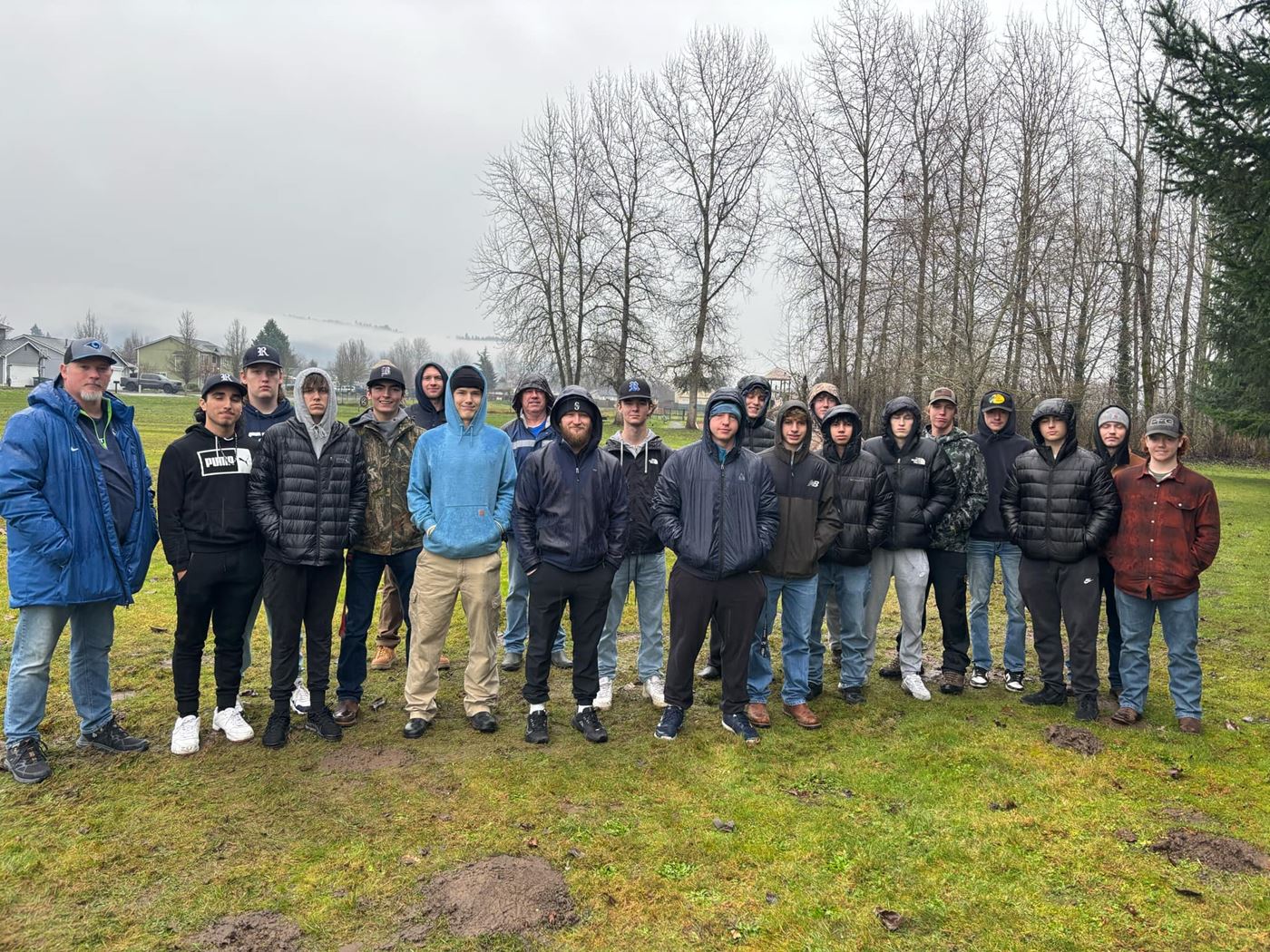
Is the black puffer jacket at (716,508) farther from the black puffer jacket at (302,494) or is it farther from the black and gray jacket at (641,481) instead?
the black puffer jacket at (302,494)

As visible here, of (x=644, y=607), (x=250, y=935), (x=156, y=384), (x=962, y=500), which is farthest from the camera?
(x=156, y=384)

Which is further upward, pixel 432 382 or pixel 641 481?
pixel 432 382

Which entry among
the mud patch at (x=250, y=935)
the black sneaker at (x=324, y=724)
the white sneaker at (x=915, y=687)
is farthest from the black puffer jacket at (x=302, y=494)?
the white sneaker at (x=915, y=687)

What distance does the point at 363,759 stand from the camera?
455 centimetres

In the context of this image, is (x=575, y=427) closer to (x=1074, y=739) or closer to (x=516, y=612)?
(x=516, y=612)

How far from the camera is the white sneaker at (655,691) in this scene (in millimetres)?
5539

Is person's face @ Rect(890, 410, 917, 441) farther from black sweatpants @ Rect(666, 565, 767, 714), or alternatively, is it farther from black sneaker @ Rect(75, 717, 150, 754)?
black sneaker @ Rect(75, 717, 150, 754)

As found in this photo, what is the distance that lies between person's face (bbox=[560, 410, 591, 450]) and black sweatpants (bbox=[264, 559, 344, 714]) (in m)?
1.75

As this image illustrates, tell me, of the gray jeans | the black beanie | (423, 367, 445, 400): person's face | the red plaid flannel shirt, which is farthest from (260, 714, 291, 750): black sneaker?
the red plaid flannel shirt

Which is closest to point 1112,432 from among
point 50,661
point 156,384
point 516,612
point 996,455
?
point 996,455

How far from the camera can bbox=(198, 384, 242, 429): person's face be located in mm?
4574

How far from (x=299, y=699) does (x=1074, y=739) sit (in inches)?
215

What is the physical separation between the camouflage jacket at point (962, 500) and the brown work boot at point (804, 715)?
1.73 meters

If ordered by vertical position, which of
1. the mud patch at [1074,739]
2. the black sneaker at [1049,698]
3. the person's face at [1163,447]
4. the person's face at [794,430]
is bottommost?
the mud patch at [1074,739]
